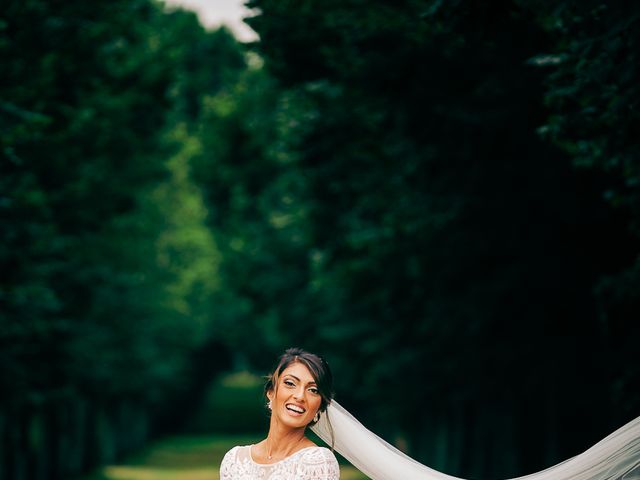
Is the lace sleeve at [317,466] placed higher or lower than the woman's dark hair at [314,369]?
lower

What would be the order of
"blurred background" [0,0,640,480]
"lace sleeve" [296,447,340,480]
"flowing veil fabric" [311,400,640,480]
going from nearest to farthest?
"lace sleeve" [296,447,340,480], "flowing veil fabric" [311,400,640,480], "blurred background" [0,0,640,480]

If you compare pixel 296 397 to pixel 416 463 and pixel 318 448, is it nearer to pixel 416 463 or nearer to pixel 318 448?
pixel 318 448

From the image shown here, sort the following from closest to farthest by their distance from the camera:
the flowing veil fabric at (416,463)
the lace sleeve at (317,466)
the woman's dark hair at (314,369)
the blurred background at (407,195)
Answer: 1. the lace sleeve at (317,466)
2. the woman's dark hair at (314,369)
3. the flowing veil fabric at (416,463)
4. the blurred background at (407,195)

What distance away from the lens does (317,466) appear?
5555mm

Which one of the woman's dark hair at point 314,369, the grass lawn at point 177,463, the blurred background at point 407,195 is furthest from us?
the grass lawn at point 177,463

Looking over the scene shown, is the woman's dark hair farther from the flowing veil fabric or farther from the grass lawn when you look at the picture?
the grass lawn

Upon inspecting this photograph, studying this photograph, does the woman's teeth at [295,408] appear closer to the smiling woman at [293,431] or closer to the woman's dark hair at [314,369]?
the smiling woman at [293,431]

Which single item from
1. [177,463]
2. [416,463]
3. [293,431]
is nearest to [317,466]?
[293,431]

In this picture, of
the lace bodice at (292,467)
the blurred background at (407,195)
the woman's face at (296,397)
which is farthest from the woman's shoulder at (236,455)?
the blurred background at (407,195)

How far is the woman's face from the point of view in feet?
18.4

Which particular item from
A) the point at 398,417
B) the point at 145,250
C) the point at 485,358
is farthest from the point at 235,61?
the point at 485,358

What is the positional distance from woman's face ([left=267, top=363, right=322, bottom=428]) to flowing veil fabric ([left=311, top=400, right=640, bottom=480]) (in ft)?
1.71

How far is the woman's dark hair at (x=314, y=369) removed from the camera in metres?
5.67

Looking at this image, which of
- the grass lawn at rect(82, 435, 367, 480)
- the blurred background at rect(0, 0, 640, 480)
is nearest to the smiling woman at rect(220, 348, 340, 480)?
the blurred background at rect(0, 0, 640, 480)
